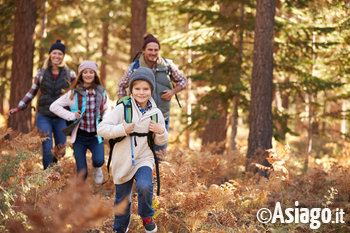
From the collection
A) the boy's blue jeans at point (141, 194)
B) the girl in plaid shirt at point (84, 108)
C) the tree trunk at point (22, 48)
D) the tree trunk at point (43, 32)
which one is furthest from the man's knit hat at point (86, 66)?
the tree trunk at point (43, 32)

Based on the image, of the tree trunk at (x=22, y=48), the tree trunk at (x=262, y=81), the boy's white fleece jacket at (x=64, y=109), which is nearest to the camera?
the boy's white fleece jacket at (x=64, y=109)

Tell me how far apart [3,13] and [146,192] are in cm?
1066

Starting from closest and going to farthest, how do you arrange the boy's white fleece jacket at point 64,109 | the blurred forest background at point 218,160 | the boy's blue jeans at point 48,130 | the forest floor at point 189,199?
the blurred forest background at point 218,160, the forest floor at point 189,199, the boy's white fleece jacket at point 64,109, the boy's blue jeans at point 48,130

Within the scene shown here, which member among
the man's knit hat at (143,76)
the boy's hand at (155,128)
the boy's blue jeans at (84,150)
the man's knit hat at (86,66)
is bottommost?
the boy's blue jeans at (84,150)

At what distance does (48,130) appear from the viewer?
276 inches

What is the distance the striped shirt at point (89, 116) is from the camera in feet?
→ 20.5

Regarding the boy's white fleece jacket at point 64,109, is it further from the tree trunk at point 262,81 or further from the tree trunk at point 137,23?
the tree trunk at point 137,23

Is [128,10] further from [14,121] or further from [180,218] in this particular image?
[180,218]

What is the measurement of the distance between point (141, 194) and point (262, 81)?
205 inches

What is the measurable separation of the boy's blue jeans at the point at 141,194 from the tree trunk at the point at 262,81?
177 inches

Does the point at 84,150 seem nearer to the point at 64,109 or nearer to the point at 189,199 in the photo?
the point at 64,109

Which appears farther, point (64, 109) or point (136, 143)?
point (64, 109)

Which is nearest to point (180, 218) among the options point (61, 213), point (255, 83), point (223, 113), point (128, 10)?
point (61, 213)

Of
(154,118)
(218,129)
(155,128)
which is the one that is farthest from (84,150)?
(218,129)
